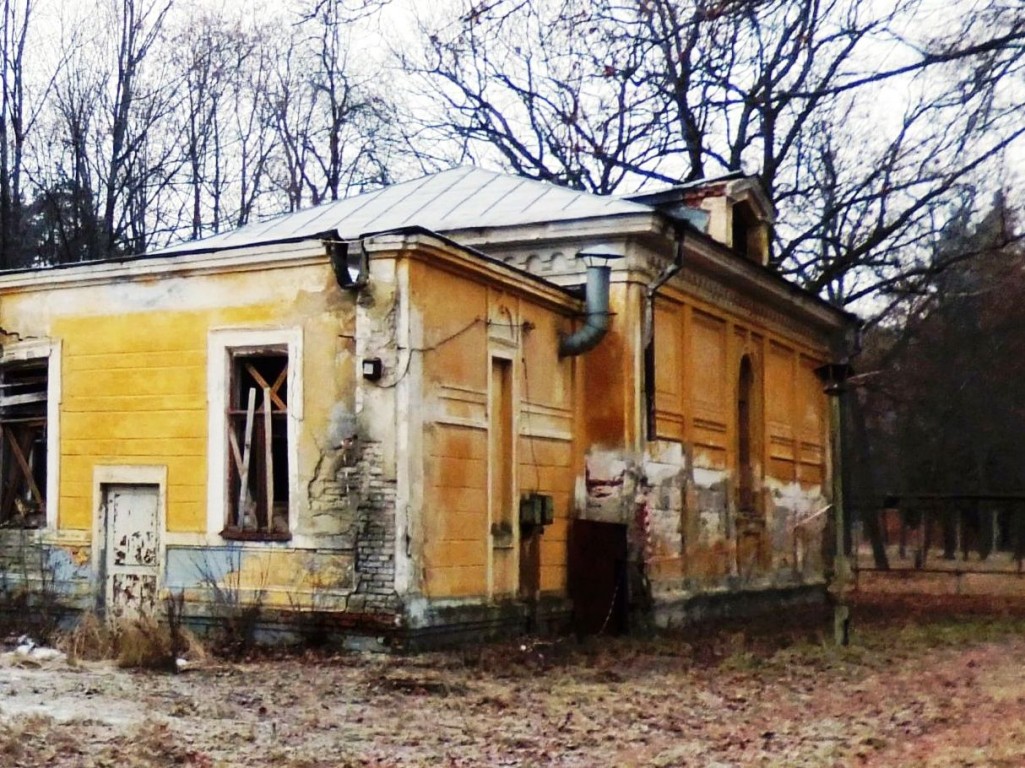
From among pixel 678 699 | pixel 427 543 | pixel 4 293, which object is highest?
pixel 4 293

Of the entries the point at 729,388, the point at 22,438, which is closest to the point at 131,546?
the point at 22,438

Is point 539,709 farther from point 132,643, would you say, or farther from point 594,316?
point 594,316

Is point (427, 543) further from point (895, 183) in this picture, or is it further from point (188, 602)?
point (895, 183)

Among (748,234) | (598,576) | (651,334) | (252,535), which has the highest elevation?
(748,234)

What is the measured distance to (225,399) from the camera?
50.1 ft

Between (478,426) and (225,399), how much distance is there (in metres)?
2.68

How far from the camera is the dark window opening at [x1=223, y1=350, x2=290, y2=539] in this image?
49.3ft

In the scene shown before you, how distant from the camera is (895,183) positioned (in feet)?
96.0

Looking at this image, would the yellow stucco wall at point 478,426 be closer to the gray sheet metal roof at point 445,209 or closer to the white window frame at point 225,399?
the white window frame at point 225,399

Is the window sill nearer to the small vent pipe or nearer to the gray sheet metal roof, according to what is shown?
the gray sheet metal roof

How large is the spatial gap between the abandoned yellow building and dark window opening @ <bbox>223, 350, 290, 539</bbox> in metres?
0.03

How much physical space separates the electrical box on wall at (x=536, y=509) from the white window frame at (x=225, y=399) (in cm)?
290

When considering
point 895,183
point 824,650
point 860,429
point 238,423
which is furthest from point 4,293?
point 860,429

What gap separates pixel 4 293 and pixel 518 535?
657 centimetres
